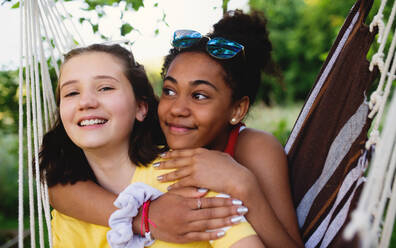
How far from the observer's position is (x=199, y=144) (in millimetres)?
1653

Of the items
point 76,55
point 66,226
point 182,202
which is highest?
point 76,55

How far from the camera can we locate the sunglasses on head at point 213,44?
5.38 ft

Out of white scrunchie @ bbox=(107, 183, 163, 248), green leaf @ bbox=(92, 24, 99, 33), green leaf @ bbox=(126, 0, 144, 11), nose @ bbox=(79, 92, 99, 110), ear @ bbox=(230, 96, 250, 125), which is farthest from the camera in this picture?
green leaf @ bbox=(92, 24, 99, 33)

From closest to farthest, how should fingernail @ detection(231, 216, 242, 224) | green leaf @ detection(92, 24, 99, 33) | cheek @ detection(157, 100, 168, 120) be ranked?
1. fingernail @ detection(231, 216, 242, 224)
2. cheek @ detection(157, 100, 168, 120)
3. green leaf @ detection(92, 24, 99, 33)

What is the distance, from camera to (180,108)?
1583 mm

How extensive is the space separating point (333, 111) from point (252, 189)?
0.54 m

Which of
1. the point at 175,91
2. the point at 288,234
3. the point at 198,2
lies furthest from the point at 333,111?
the point at 198,2

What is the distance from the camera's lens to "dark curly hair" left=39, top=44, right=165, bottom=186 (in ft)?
5.65

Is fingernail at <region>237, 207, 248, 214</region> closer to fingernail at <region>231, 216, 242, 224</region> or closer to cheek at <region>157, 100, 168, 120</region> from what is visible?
fingernail at <region>231, 216, 242, 224</region>

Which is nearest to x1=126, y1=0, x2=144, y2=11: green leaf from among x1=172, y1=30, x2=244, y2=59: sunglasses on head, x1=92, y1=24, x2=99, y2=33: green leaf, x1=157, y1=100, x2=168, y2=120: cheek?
x1=92, y1=24, x2=99, y2=33: green leaf

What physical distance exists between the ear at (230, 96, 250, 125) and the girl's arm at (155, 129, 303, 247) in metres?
0.07

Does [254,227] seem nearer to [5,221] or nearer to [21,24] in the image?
[21,24]

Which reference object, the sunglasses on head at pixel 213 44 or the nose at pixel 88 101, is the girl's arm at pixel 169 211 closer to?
the nose at pixel 88 101

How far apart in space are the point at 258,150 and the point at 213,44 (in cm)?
48
